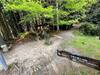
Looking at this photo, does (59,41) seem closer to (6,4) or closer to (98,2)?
(6,4)

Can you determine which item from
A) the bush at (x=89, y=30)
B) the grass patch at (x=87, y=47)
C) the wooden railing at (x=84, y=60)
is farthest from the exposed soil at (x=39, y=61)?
the bush at (x=89, y=30)

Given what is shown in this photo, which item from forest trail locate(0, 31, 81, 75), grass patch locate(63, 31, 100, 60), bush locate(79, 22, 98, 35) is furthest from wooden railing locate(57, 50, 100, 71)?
bush locate(79, 22, 98, 35)

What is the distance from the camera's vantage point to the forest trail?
5.22 meters

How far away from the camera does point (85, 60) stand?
5004 mm

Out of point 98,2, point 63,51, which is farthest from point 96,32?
point 63,51

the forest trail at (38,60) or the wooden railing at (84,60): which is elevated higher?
the wooden railing at (84,60)

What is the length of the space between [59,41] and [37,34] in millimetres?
1578

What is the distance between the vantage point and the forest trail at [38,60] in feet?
17.1

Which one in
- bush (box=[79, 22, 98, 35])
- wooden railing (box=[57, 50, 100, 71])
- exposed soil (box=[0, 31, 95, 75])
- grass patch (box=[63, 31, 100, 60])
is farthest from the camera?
bush (box=[79, 22, 98, 35])

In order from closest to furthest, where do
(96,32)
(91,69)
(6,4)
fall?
(91,69) < (6,4) < (96,32)

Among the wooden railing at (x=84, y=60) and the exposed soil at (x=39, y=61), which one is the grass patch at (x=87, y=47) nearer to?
the exposed soil at (x=39, y=61)

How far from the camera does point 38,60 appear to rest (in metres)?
5.75

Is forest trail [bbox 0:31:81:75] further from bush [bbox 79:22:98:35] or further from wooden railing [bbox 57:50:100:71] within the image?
bush [bbox 79:22:98:35]

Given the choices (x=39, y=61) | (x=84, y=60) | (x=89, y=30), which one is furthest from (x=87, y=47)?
(x=89, y=30)
